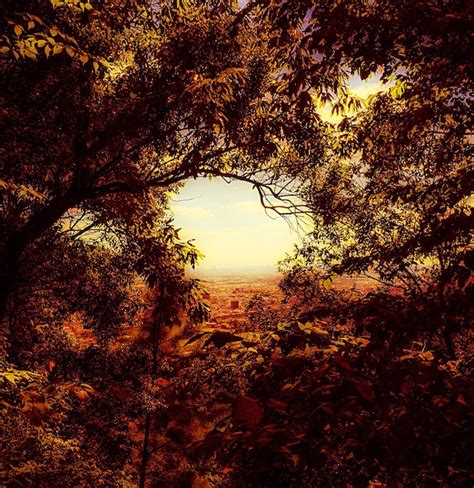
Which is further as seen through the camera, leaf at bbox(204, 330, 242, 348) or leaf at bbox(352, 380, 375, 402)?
leaf at bbox(204, 330, 242, 348)

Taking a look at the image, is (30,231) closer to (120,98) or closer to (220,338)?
(120,98)

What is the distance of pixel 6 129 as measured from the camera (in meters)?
3.88

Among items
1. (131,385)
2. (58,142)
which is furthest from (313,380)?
(131,385)

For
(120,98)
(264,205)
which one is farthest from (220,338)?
(264,205)

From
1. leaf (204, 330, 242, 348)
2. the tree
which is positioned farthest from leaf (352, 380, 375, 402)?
the tree

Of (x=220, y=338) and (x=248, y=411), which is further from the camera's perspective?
(x=220, y=338)

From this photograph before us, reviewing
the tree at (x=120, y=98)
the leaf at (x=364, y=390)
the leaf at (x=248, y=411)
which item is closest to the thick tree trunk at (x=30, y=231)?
the tree at (x=120, y=98)

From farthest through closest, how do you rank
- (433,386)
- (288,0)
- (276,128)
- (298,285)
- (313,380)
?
(298,285)
(276,128)
(288,0)
(313,380)
(433,386)

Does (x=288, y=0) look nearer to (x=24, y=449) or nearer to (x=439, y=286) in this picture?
(x=439, y=286)

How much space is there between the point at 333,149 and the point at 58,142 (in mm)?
5144

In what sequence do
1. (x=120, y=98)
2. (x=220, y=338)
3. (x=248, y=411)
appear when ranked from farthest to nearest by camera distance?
(x=120, y=98), (x=220, y=338), (x=248, y=411)

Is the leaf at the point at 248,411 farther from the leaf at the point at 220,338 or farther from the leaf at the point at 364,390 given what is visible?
the leaf at the point at 220,338

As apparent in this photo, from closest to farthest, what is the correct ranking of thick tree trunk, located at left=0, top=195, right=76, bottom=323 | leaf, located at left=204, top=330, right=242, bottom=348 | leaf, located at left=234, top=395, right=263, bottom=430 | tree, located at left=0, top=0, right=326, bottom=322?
leaf, located at left=234, top=395, right=263, bottom=430, leaf, located at left=204, top=330, right=242, bottom=348, tree, located at left=0, top=0, right=326, bottom=322, thick tree trunk, located at left=0, top=195, right=76, bottom=323

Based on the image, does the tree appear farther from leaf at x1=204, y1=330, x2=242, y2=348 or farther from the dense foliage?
leaf at x1=204, y1=330, x2=242, y2=348
